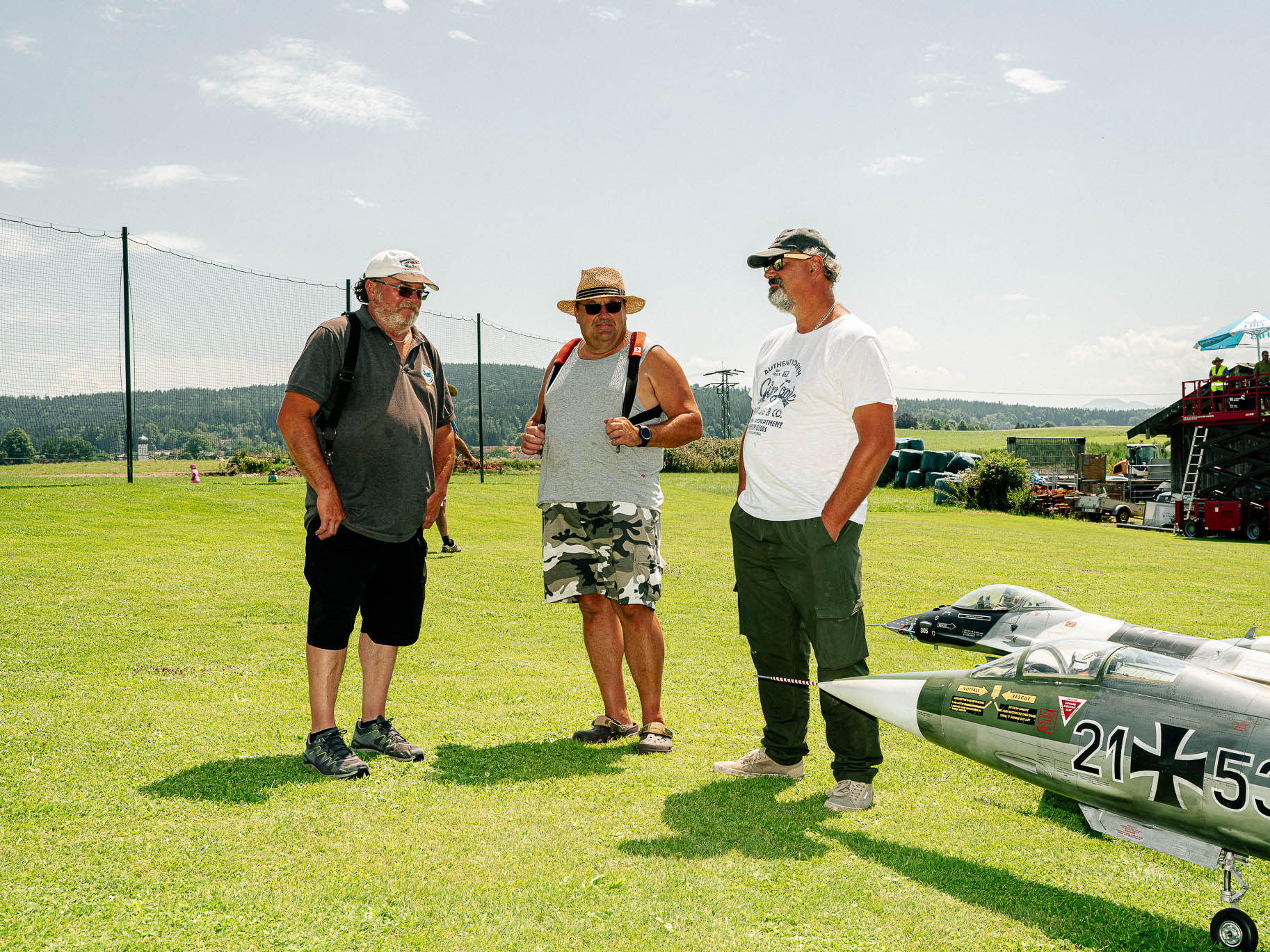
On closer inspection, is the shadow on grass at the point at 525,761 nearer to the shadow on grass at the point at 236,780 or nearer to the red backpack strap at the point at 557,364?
the shadow on grass at the point at 236,780

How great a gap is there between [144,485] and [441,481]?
14.6m

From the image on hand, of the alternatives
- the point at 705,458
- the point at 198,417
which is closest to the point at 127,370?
the point at 198,417

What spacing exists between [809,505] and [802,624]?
65 cm

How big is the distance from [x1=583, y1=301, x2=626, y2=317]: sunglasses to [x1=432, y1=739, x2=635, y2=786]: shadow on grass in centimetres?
232

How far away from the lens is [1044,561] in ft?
53.9

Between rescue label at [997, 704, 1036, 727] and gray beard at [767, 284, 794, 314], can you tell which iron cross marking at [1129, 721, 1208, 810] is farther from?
gray beard at [767, 284, 794, 314]

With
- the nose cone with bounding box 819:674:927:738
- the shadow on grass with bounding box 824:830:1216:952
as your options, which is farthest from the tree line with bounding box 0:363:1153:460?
the shadow on grass with bounding box 824:830:1216:952

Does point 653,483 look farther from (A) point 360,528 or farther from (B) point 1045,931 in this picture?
(B) point 1045,931

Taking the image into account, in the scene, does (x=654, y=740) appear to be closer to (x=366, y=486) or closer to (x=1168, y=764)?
(x=366, y=486)

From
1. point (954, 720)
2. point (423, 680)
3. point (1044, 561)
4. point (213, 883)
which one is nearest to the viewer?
point (213, 883)

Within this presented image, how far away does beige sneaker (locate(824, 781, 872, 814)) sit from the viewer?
385cm

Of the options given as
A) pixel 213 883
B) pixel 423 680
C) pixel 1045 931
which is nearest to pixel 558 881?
pixel 213 883

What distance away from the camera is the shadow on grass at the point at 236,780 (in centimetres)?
372

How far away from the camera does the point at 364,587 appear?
4.20 m
